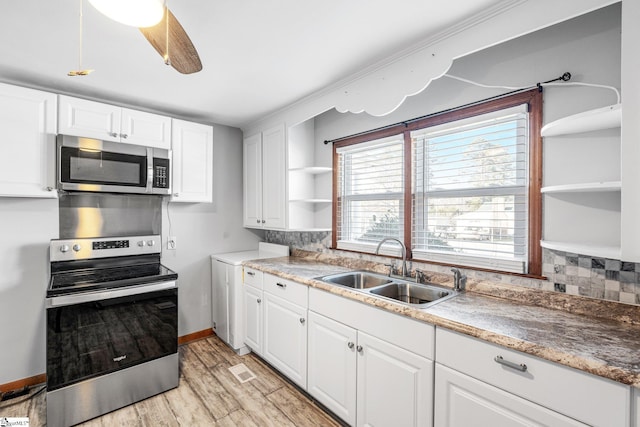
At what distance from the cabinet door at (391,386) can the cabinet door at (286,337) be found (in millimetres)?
540

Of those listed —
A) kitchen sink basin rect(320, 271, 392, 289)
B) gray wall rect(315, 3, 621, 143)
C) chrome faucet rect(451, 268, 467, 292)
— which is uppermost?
gray wall rect(315, 3, 621, 143)

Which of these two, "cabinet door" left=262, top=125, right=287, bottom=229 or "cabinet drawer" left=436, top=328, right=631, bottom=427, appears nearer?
"cabinet drawer" left=436, top=328, right=631, bottom=427

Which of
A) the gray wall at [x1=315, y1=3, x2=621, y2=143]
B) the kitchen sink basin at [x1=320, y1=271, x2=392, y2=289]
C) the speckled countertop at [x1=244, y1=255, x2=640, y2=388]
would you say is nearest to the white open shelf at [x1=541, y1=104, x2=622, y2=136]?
the gray wall at [x1=315, y1=3, x2=621, y2=143]

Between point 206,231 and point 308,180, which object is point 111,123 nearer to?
point 206,231

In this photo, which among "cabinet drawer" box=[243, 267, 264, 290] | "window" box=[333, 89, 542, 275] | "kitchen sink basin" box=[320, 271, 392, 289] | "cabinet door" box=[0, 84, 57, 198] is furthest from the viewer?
"cabinet drawer" box=[243, 267, 264, 290]

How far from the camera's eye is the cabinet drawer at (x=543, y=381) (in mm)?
973

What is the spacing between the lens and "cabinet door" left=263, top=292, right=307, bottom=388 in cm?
219

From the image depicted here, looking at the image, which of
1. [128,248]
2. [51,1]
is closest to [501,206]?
[51,1]

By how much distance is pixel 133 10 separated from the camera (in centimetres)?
91

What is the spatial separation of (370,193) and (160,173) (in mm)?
1826

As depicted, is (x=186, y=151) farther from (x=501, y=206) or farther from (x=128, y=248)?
(x=501, y=206)

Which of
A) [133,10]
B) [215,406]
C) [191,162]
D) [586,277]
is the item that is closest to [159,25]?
[133,10]

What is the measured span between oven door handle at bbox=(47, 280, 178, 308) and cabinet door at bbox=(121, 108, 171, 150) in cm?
122

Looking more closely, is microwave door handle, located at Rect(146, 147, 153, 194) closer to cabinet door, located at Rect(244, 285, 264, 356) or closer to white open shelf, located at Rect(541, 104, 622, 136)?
cabinet door, located at Rect(244, 285, 264, 356)
